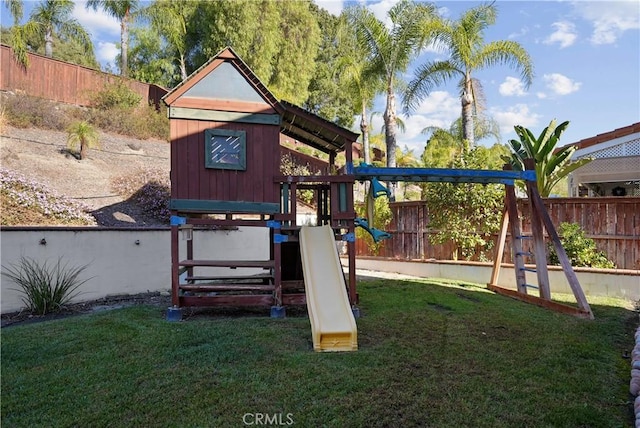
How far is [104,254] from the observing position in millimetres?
7238

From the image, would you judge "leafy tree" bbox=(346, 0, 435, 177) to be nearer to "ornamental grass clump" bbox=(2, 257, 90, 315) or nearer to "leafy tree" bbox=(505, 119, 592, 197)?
"leafy tree" bbox=(505, 119, 592, 197)

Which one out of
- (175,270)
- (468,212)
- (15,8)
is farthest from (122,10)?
(175,270)

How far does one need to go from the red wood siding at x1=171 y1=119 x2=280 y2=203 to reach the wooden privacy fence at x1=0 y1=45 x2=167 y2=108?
41.8 ft

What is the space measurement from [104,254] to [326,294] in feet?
14.5

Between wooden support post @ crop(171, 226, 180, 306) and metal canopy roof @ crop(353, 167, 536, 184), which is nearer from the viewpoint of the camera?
wooden support post @ crop(171, 226, 180, 306)

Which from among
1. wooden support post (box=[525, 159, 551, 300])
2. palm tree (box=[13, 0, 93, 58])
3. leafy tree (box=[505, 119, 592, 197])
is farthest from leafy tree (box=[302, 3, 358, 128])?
wooden support post (box=[525, 159, 551, 300])

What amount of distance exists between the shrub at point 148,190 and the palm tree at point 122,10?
11.7 metres

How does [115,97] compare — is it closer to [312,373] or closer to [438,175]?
[438,175]

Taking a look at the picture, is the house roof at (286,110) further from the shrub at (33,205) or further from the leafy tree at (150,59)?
the leafy tree at (150,59)

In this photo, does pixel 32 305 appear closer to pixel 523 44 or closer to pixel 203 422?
pixel 203 422

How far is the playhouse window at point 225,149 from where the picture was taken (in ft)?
19.8

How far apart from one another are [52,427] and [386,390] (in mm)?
2385

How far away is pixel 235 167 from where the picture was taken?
6.11m

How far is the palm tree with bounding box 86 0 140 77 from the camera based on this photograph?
21281 millimetres
